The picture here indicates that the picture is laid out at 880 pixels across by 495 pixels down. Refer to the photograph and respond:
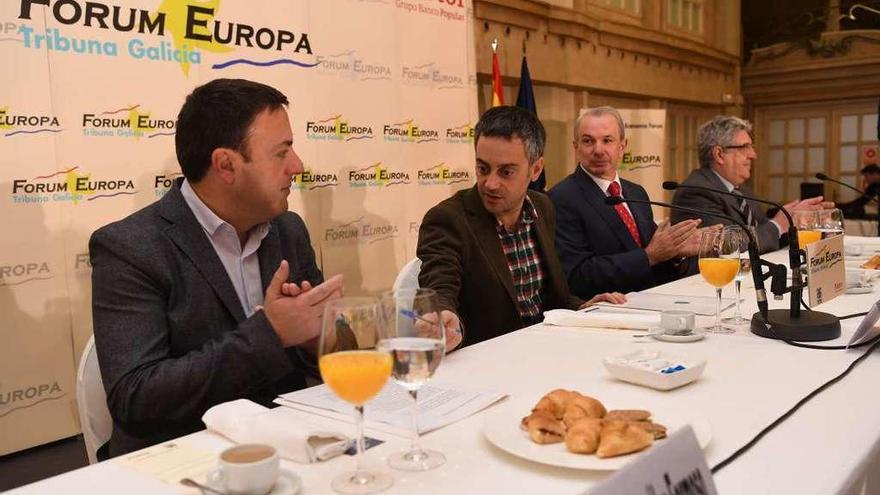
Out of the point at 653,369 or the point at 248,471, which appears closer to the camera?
the point at 248,471

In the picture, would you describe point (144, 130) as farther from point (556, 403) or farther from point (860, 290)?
point (860, 290)

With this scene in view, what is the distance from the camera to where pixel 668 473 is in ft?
2.62

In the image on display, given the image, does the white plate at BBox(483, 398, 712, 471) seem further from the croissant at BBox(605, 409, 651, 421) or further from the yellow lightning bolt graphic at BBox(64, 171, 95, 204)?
the yellow lightning bolt graphic at BBox(64, 171, 95, 204)

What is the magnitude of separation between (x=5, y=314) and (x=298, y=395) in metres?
1.97

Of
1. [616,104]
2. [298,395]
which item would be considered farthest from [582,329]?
[616,104]

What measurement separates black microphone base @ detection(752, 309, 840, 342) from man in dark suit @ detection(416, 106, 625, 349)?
1.79ft

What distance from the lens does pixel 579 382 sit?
1386 millimetres

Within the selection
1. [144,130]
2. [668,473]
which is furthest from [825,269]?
[144,130]

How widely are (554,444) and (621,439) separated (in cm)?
10

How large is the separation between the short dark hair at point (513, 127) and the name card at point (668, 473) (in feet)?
5.55

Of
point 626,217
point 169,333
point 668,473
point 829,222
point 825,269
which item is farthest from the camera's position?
point 626,217

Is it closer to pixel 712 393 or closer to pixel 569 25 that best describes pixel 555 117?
pixel 569 25

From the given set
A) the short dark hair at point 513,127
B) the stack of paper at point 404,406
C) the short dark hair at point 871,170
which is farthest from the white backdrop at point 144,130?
the short dark hair at point 871,170

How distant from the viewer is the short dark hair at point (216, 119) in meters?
1.71
